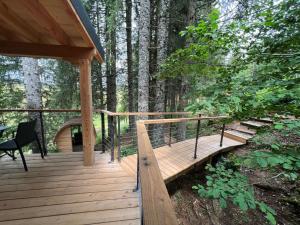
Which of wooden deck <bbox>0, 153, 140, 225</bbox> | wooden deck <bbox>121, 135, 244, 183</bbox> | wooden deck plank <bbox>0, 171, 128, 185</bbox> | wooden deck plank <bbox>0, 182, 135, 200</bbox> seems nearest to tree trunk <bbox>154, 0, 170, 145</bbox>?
wooden deck <bbox>121, 135, 244, 183</bbox>

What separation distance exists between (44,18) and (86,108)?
4.65ft

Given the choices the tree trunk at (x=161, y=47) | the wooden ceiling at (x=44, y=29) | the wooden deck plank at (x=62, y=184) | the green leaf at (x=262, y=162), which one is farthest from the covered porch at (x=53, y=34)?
the tree trunk at (x=161, y=47)

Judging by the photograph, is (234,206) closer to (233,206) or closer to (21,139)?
(233,206)

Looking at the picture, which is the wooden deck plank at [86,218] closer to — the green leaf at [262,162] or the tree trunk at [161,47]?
the green leaf at [262,162]

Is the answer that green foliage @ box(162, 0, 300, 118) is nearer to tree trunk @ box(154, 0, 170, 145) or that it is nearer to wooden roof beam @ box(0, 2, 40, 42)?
wooden roof beam @ box(0, 2, 40, 42)

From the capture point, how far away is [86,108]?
2.83 metres

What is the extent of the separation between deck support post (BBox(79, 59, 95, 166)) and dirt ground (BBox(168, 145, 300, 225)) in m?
1.82

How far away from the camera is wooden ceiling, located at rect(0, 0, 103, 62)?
1536 mm

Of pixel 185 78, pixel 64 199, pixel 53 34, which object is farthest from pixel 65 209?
pixel 185 78

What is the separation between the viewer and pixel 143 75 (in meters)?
4.43

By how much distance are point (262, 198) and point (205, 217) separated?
1361mm

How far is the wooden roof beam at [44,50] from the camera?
8.20 ft

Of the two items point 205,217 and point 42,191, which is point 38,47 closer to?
point 42,191

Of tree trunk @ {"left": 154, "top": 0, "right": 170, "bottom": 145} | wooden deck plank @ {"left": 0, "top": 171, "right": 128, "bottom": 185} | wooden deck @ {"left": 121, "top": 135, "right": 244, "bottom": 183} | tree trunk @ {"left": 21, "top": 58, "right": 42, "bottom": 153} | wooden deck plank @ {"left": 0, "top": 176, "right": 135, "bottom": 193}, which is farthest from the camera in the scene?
tree trunk @ {"left": 154, "top": 0, "right": 170, "bottom": 145}
